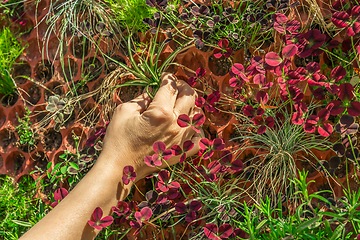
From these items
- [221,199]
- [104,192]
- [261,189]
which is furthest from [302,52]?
[104,192]

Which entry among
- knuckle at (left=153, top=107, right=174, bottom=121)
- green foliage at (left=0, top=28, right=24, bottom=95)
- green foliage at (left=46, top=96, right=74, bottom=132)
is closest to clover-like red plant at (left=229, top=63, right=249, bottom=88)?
knuckle at (left=153, top=107, right=174, bottom=121)

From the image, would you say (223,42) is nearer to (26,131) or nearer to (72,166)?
(72,166)

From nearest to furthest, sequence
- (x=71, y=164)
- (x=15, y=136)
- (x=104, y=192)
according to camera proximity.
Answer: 1. (x=104, y=192)
2. (x=71, y=164)
3. (x=15, y=136)

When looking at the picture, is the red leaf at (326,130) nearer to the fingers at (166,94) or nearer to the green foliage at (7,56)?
the fingers at (166,94)

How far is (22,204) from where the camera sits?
153 cm

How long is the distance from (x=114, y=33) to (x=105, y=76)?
0.28 metres

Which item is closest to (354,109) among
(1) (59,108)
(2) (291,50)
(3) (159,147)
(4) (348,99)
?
(4) (348,99)

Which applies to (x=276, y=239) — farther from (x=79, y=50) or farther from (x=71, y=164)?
(x=79, y=50)

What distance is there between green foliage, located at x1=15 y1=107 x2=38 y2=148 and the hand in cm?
79

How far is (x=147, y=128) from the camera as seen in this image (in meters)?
1.07

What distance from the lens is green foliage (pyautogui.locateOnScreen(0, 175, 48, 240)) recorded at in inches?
59.0

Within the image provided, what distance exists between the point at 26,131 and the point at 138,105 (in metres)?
0.96

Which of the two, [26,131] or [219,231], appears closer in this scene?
[219,231]

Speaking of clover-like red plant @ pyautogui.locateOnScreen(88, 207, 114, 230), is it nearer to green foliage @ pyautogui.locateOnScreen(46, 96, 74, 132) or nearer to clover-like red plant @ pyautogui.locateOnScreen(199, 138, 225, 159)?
clover-like red plant @ pyautogui.locateOnScreen(199, 138, 225, 159)
